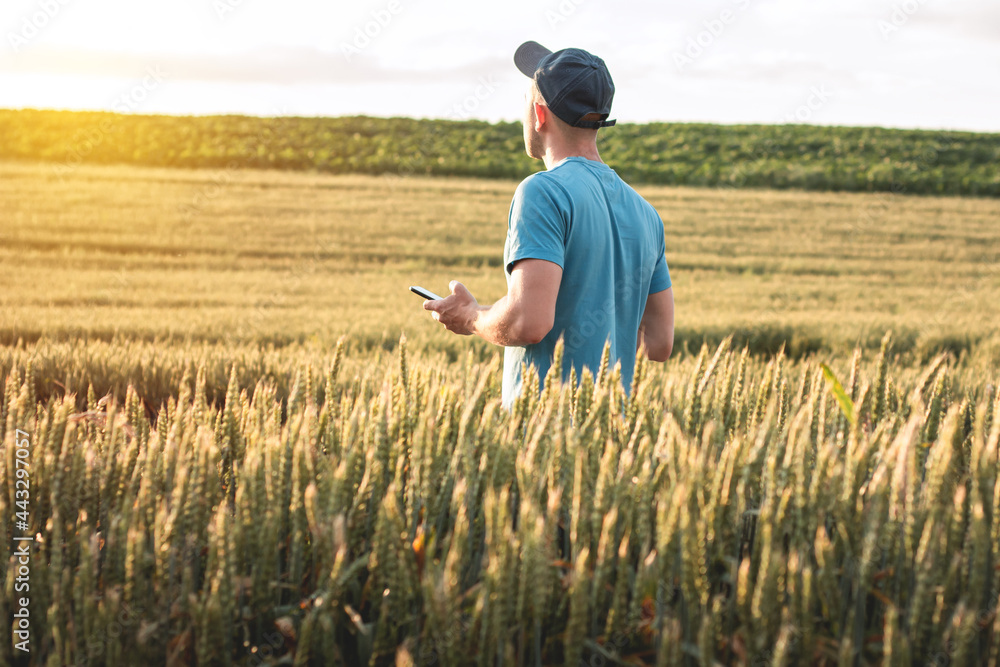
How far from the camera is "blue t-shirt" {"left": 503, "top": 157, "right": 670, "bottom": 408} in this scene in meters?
2.00

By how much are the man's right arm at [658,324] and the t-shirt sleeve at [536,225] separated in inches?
26.8

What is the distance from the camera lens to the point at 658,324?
2.62 metres

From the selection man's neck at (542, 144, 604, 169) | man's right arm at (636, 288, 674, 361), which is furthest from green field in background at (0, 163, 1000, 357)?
man's neck at (542, 144, 604, 169)

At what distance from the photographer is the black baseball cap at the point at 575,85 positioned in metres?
2.08

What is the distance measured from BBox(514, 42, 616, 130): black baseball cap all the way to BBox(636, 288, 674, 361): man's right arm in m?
0.69

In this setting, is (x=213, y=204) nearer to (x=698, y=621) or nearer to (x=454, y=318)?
(x=454, y=318)

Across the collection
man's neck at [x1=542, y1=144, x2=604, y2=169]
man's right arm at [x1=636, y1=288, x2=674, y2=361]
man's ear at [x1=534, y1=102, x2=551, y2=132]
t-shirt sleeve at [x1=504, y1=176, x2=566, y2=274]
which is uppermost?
man's ear at [x1=534, y1=102, x2=551, y2=132]

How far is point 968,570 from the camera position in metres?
1.24

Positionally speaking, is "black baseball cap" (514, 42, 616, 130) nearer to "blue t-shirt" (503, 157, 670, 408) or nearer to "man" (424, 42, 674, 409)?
"man" (424, 42, 674, 409)

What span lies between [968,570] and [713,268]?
1157 centimetres

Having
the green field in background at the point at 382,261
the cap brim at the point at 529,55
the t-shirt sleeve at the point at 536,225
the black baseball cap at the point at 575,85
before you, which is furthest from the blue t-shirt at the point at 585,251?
the green field in background at the point at 382,261

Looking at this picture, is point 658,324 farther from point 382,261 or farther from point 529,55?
point 382,261

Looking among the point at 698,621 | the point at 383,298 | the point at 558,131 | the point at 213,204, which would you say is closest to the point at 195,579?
the point at 698,621

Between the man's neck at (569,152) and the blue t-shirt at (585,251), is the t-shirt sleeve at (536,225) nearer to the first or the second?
the blue t-shirt at (585,251)
